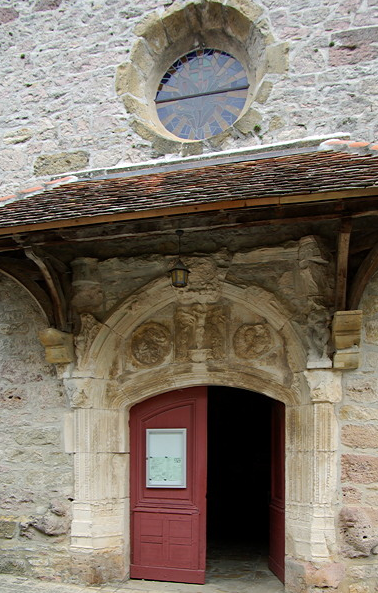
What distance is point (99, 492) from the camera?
200 inches

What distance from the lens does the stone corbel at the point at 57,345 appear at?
16.6 feet

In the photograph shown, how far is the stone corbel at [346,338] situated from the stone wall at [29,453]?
2362 millimetres

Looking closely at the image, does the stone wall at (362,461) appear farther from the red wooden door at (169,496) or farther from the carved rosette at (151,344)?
the carved rosette at (151,344)

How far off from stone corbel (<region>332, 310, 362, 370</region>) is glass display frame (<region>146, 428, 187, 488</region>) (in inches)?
59.1

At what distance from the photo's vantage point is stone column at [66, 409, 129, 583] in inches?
195

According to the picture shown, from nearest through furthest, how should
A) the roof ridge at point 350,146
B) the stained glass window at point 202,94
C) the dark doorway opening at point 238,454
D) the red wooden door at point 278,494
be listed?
the roof ridge at point 350,146 → the red wooden door at point 278,494 → the stained glass window at point 202,94 → the dark doorway opening at point 238,454

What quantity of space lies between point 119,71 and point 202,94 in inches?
31.7

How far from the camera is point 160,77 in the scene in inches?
236

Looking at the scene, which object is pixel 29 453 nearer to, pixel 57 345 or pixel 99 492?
pixel 99 492

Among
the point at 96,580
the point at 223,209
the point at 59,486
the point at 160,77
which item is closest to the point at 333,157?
the point at 223,209

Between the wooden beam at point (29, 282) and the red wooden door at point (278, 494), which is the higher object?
the wooden beam at point (29, 282)

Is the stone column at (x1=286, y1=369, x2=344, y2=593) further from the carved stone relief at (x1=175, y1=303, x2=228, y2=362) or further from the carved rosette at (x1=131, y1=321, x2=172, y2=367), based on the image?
the carved rosette at (x1=131, y1=321, x2=172, y2=367)

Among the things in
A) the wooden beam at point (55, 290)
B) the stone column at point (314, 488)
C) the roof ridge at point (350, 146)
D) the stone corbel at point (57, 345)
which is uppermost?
the roof ridge at point (350, 146)

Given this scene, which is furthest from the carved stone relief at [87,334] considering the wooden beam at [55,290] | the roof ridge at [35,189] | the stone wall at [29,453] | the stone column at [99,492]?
the roof ridge at [35,189]
